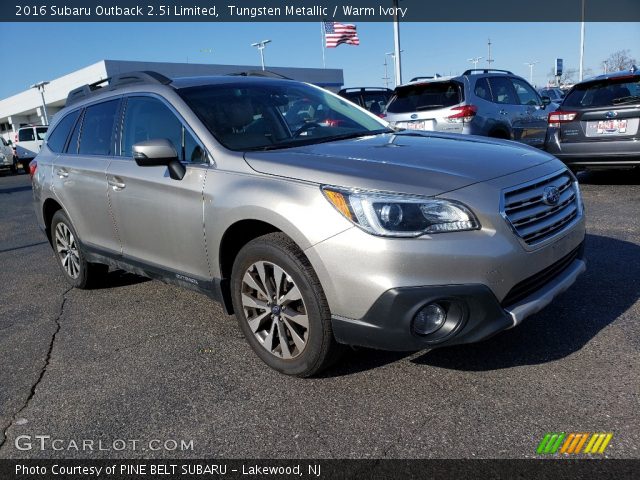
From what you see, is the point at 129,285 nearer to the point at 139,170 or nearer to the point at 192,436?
the point at 139,170

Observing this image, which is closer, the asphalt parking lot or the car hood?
the asphalt parking lot

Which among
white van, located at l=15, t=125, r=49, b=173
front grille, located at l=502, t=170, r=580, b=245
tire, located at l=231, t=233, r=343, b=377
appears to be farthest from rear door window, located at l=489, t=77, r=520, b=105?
white van, located at l=15, t=125, r=49, b=173

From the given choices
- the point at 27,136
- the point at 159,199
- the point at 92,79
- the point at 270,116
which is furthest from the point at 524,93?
the point at 92,79

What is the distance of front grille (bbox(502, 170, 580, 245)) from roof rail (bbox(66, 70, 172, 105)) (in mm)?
2520

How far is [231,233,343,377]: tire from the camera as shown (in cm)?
279

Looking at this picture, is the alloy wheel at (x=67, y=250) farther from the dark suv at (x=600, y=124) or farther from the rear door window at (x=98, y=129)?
the dark suv at (x=600, y=124)

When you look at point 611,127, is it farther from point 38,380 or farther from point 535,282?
point 38,380

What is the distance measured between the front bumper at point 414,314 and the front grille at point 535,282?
0.10 ft

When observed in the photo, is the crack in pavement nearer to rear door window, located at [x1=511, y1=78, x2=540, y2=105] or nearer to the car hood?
the car hood

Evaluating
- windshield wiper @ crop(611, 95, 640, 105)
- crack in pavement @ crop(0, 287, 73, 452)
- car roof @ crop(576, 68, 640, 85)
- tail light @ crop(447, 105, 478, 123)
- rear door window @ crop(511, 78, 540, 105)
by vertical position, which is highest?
car roof @ crop(576, 68, 640, 85)

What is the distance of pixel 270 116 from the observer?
3785 mm

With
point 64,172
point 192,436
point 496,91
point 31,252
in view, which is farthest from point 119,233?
point 496,91

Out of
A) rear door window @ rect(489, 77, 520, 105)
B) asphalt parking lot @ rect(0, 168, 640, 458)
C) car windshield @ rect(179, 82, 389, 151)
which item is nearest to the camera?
asphalt parking lot @ rect(0, 168, 640, 458)

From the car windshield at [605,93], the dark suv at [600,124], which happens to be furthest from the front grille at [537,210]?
the car windshield at [605,93]
